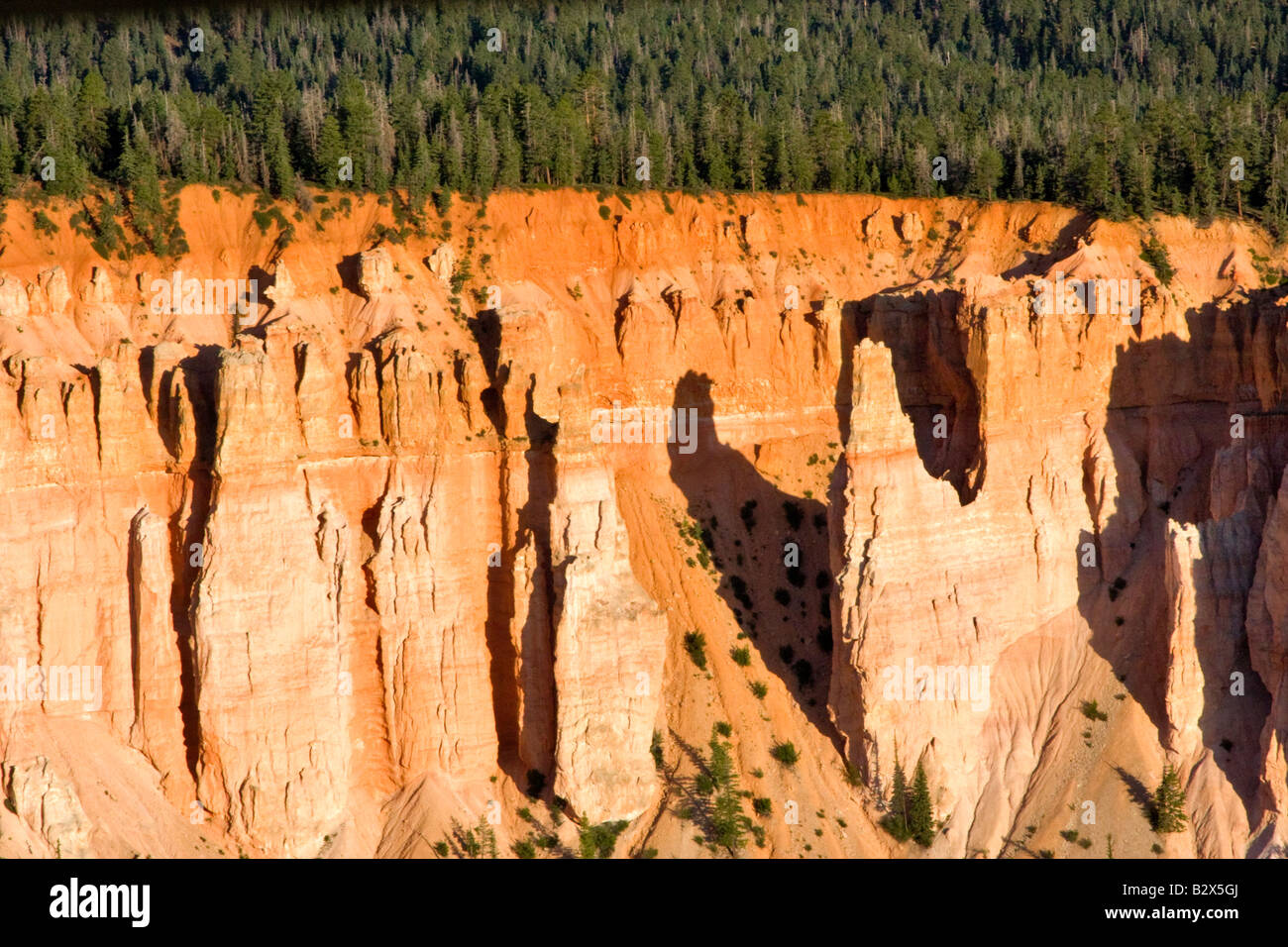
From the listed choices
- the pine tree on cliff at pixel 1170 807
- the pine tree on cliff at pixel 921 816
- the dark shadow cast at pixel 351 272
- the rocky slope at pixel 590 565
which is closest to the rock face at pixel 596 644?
the rocky slope at pixel 590 565

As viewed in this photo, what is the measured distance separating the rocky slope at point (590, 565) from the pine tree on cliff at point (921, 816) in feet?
2.65

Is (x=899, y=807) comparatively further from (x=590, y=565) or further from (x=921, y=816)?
(x=590, y=565)

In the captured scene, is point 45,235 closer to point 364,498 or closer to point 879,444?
point 364,498

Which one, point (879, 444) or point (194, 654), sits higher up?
point (879, 444)

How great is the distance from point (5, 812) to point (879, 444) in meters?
28.9

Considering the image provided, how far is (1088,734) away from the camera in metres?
53.7

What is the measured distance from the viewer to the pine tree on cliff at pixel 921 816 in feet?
172

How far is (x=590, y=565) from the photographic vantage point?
172 ft

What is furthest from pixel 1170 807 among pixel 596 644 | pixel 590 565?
pixel 590 565

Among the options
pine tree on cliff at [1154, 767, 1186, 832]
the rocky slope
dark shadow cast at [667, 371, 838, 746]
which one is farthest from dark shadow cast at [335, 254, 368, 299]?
pine tree on cliff at [1154, 767, 1186, 832]

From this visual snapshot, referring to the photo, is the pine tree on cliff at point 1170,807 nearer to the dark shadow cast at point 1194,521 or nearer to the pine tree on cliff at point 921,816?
the dark shadow cast at point 1194,521

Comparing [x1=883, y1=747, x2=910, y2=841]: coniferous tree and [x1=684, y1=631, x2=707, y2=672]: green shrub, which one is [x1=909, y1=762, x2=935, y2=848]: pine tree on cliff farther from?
[x1=684, y1=631, x2=707, y2=672]: green shrub

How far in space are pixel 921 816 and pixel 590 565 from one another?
521 inches

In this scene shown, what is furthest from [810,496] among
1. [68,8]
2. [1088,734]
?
[68,8]
